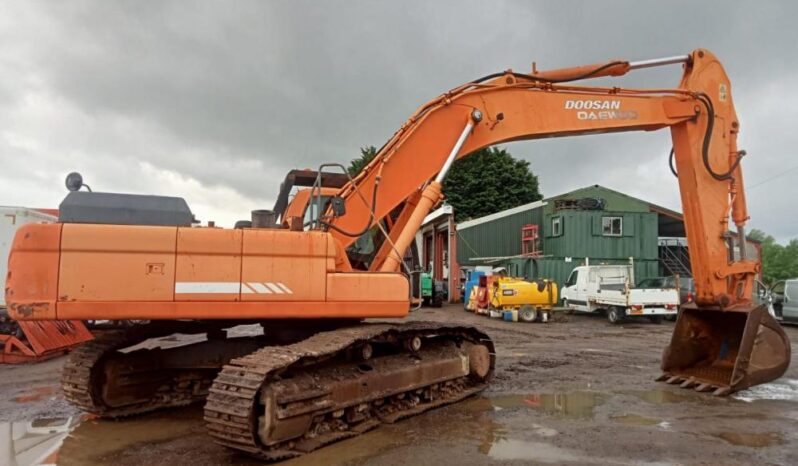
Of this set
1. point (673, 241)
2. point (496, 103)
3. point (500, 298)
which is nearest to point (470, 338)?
point (496, 103)

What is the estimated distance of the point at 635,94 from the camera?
8.06 metres

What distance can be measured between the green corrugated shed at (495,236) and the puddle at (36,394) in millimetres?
21608

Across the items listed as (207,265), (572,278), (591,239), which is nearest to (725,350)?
(207,265)

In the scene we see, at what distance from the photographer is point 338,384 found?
5.57 m

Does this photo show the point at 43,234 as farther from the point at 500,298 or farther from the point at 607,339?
the point at 500,298

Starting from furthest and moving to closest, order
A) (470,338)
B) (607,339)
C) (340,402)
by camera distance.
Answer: (607,339), (470,338), (340,402)

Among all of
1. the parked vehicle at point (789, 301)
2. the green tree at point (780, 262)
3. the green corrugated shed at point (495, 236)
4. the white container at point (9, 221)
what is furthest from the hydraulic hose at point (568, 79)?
the green tree at point (780, 262)

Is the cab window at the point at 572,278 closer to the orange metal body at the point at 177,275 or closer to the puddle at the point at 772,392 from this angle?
the puddle at the point at 772,392

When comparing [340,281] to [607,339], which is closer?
[340,281]

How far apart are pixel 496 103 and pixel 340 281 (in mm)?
3312

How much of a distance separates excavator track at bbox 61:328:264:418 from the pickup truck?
15.1 metres

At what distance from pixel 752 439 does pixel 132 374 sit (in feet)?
22.5

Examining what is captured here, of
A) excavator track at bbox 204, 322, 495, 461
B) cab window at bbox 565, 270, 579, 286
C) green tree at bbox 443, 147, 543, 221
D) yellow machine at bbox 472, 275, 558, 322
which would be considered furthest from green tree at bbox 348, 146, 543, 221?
excavator track at bbox 204, 322, 495, 461

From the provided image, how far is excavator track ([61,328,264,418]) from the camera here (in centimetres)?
635
